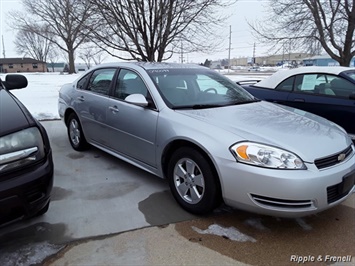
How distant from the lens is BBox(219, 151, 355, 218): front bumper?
2254 millimetres

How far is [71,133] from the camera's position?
15.9 feet

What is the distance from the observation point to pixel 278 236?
8.29ft

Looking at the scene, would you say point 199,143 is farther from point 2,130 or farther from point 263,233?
point 2,130

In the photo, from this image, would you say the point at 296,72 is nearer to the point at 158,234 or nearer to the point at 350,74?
the point at 350,74

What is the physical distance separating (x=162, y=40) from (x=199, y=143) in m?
6.00

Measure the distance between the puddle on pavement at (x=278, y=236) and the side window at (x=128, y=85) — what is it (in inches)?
63.9

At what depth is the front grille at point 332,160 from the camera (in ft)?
7.75

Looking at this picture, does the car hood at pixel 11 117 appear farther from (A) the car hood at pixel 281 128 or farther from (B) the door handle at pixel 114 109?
(A) the car hood at pixel 281 128

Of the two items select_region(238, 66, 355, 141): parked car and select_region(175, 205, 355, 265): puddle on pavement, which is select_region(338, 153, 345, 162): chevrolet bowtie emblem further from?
select_region(238, 66, 355, 141): parked car

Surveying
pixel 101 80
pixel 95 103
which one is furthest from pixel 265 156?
pixel 101 80

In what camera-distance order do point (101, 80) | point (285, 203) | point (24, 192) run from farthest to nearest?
point (101, 80) → point (285, 203) → point (24, 192)

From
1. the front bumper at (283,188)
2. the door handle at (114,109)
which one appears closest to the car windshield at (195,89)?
the door handle at (114,109)

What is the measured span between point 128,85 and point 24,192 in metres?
2.03

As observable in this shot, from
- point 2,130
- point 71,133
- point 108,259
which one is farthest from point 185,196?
point 71,133
